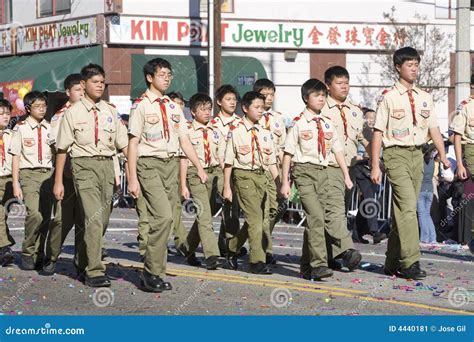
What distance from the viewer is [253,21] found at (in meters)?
36.2

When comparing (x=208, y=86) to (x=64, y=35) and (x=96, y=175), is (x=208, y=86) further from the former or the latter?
(x=96, y=175)

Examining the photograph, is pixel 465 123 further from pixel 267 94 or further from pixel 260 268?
pixel 260 268

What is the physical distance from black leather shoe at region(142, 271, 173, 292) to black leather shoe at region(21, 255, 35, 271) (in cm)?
230

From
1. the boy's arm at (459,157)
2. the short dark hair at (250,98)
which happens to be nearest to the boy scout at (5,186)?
the short dark hair at (250,98)

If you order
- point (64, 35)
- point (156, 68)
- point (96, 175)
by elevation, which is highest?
point (64, 35)

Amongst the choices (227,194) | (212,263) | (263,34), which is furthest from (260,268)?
(263,34)

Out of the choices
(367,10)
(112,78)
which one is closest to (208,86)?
(112,78)

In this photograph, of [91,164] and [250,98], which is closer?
[91,164]

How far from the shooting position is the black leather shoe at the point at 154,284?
11875 mm

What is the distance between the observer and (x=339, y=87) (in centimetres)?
1392

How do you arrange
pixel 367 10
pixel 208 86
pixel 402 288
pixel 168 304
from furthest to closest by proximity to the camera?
pixel 367 10 < pixel 208 86 < pixel 402 288 < pixel 168 304

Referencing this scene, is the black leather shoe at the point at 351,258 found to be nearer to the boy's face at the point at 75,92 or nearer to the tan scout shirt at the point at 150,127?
the tan scout shirt at the point at 150,127

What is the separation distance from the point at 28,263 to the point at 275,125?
131 inches

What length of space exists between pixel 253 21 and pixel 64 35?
5288 millimetres
